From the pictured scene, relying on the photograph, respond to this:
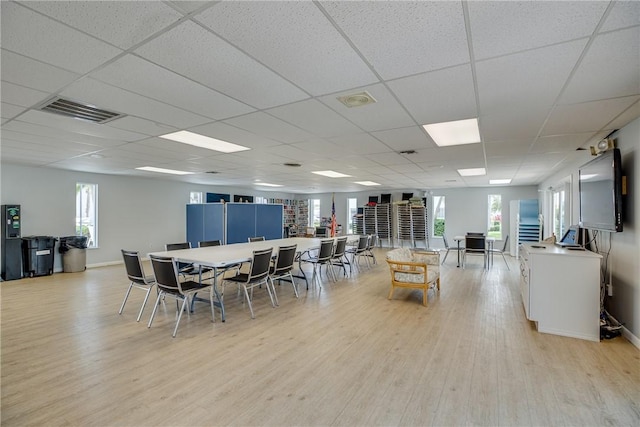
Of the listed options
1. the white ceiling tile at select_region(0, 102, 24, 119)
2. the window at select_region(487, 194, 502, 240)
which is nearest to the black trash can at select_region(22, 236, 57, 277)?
the white ceiling tile at select_region(0, 102, 24, 119)

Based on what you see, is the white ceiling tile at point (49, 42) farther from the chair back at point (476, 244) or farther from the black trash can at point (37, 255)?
the chair back at point (476, 244)

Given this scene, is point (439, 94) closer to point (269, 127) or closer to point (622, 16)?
point (622, 16)

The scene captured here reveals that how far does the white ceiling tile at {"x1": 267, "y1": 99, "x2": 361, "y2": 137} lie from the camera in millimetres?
2905

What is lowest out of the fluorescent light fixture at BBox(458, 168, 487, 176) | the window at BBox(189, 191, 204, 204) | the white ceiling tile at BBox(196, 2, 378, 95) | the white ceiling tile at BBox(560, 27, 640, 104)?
the window at BBox(189, 191, 204, 204)

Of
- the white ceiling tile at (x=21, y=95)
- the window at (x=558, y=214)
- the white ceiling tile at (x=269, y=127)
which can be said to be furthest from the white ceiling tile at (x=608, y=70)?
the window at (x=558, y=214)

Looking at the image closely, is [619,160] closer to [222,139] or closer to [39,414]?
[222,139]

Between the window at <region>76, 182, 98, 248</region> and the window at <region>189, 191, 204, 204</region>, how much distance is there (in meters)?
2.78

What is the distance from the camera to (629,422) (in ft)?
6.53

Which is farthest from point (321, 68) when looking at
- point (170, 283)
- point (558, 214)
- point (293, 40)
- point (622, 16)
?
point (558, 214)

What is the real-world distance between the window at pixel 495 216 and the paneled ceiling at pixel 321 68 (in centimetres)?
713

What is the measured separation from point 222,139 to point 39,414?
10.5 feet

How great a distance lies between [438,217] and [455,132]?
8.44 m

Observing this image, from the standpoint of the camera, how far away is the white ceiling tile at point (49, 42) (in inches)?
63.6

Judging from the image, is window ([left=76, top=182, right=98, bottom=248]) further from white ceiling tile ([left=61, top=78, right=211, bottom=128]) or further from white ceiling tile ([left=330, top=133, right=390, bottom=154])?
white ceiling tile ([left=330, top=133, right=390, bottom=154])
